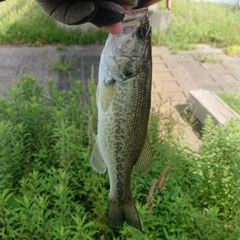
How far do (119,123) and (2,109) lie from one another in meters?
1.66

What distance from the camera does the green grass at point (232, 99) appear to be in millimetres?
4445

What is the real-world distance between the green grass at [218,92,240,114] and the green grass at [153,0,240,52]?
1724 mm

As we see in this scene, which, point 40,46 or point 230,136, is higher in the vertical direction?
point 230,136

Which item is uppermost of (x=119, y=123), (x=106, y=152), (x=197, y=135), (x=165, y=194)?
(x=119, y=123)

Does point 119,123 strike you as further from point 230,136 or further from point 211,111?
point 211,111

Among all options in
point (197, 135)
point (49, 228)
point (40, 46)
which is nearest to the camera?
point (49, 228)

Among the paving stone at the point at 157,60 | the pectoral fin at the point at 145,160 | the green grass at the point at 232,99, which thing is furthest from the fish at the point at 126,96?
the paving stone at the point at 157,60

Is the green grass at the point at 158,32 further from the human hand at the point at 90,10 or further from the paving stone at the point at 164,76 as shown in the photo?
the human hand at the point at 90,10

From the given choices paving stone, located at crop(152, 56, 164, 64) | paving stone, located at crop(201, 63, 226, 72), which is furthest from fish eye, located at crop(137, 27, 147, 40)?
paving stone, located at crop(201, 63, 226, 72)

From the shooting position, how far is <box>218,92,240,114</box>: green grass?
4.45 meters

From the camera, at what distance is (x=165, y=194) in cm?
234

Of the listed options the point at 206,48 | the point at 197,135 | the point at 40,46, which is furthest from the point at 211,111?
the point at 40,46

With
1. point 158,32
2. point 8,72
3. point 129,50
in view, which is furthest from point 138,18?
point 158,32

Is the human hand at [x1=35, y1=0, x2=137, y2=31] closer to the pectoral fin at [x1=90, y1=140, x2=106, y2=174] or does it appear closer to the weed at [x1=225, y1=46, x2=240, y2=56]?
the pectoral fin at [x1=90, y1=140, x2=106, y2=174]
